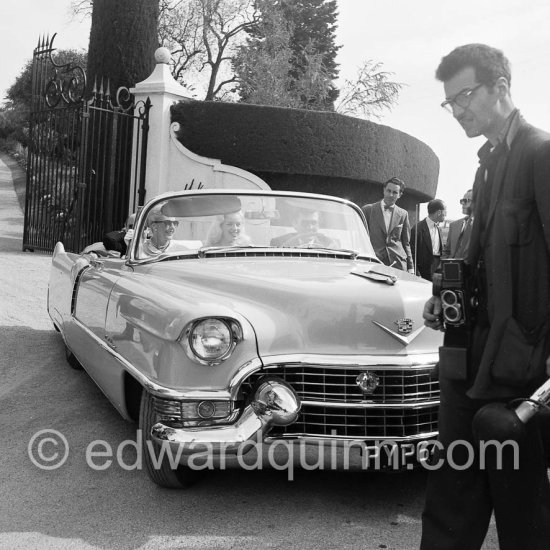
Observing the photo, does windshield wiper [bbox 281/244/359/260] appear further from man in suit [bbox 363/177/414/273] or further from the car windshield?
man in suit [bbox 363/177/414/273]

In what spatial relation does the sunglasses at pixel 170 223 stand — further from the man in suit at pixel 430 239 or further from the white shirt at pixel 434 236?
the white shirt at pixel 434 236

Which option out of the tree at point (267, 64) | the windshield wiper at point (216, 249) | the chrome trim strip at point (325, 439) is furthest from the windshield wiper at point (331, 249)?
the tree at point (267, 64)

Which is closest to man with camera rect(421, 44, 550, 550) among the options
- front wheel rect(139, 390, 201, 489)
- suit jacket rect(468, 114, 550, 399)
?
suit jacket rect(468, 114, 550, 399)

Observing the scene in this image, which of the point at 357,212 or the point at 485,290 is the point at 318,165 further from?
the point at 485,290

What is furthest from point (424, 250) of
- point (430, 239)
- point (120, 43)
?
point (120, 43)

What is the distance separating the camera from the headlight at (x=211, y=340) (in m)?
3.09

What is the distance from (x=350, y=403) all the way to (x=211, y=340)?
0.64 metres

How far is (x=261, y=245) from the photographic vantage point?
14.4ft

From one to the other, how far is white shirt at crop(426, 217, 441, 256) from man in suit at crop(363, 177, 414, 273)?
1.24m

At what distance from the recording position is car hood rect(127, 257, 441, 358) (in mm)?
3244

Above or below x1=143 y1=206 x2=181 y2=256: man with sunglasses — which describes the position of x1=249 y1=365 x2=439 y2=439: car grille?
below

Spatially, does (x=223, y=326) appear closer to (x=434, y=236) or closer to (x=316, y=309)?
(x=316, y=309)

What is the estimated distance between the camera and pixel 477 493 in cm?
236

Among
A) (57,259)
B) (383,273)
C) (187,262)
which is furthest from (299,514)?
→ (57,259)
